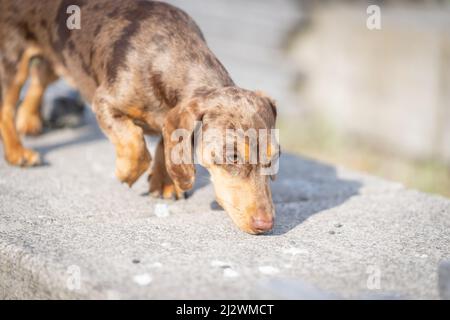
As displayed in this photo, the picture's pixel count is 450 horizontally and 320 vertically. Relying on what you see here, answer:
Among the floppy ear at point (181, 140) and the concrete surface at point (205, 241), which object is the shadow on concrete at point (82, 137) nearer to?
the concrete surface at point (205, 241)

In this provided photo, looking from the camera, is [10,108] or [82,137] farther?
[82,137]

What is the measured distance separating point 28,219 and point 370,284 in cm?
201

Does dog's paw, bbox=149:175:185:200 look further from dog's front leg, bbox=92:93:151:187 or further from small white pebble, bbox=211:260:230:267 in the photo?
small white pebble, bbox=211:260:230:267

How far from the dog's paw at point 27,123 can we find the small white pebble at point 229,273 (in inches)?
128

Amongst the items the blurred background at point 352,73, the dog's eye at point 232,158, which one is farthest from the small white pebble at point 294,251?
the blurred background at point 352,73

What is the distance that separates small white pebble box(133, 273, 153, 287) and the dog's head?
27.4 inches

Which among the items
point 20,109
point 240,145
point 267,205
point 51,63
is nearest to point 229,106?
point 240,145

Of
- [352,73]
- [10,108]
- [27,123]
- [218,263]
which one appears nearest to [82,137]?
[27,123]

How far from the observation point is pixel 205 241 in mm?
3609

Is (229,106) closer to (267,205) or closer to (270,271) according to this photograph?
(267,205)

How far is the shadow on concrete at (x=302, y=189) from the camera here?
4.21m

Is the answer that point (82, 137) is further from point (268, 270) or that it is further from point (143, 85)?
point (268, 270)

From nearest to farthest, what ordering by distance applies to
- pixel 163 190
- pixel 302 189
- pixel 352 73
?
pixel 163 190 < pixel 302 189 < pixel 352 73

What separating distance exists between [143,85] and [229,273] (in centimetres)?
142
